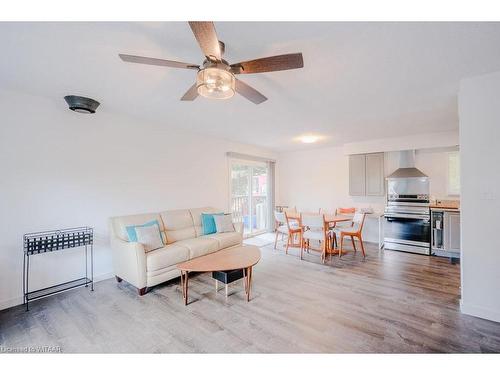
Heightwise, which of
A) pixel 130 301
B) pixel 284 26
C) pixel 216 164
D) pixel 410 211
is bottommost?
pixel 130 301

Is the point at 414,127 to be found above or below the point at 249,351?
above

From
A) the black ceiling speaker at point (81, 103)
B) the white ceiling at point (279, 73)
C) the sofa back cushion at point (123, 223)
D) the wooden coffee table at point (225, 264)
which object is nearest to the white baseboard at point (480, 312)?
the wooden coffee table at point (225, 264)

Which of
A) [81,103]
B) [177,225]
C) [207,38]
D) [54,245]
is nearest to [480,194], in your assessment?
[207,38]

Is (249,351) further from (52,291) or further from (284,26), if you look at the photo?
(52,291)

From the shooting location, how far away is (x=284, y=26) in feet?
5.00

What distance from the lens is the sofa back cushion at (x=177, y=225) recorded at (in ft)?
12.1

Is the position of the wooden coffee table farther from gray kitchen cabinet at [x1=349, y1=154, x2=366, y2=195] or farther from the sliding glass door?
gray kitchen cabinet at [x1=349, y1=154, x2=366, y2=195]

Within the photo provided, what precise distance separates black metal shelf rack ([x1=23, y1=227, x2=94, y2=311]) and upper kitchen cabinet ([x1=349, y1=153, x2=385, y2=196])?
542 centimetres

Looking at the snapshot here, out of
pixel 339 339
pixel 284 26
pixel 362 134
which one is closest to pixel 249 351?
pixel 339 339

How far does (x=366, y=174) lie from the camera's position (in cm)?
532

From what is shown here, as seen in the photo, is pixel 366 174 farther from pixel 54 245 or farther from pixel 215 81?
pixel 54 245

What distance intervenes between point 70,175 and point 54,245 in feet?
3.07

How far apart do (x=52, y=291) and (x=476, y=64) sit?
5174 millimetres
